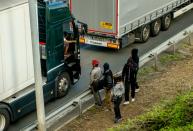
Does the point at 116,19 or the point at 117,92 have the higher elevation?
the point at 116,19

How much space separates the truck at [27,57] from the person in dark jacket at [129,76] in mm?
2029

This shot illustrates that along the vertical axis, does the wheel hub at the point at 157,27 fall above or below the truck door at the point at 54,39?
below

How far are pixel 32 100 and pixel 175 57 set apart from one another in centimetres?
670

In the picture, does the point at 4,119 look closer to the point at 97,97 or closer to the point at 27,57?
the point at 27,57

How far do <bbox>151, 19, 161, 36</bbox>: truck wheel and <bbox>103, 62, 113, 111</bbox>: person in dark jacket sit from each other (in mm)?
7642

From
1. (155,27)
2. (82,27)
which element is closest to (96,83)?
(82,27)

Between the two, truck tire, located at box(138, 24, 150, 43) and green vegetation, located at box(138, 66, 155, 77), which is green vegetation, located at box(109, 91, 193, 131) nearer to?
green vegetation, located at box(138, 66, 155, 77)

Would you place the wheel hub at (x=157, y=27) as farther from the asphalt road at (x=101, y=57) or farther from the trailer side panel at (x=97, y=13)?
the trailer side panel at (x=97, y=13)

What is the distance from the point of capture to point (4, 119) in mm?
12773

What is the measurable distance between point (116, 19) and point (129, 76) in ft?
14.3

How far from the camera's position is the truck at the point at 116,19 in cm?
1817

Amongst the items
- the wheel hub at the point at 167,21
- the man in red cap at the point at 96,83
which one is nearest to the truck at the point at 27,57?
the man in red cap at the point at 96,83

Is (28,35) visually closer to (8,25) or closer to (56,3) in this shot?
(8,25)

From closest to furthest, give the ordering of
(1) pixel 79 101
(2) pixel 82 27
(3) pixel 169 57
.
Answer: (1) pixel 79 101, (3) pixel 169 57, (2) pixel 82 27
